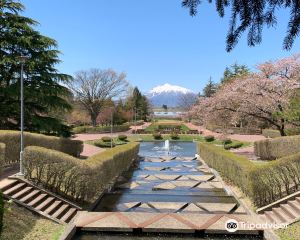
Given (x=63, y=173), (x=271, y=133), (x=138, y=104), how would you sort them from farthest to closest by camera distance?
(x=138, y=104) < (x=271, y=133) < (x=63, y=173)

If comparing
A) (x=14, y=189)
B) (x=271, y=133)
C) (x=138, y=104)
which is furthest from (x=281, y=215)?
(x=138, y=104)

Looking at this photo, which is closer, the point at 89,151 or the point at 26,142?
the point at 26,142

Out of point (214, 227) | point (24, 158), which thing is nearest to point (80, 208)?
point (24, 158)

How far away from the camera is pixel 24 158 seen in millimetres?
15297

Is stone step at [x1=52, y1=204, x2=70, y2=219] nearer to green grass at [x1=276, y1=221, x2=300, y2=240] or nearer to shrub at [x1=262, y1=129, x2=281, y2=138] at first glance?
green grass at [x1=276, y1=221, x2=300, y2=240]

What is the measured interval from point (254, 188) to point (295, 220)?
267 cm

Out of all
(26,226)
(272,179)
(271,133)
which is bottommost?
(26,226)

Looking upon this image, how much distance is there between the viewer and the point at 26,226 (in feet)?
38.6

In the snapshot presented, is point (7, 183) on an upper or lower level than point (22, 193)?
upper

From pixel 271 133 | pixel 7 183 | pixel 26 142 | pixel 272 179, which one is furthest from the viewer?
pixel 271 133

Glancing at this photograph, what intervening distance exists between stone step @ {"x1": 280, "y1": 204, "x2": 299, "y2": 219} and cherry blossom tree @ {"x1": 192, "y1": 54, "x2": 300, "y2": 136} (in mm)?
14713

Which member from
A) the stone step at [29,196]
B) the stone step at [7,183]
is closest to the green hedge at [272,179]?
the stone step at [29,196]

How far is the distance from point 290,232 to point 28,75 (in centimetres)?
2212

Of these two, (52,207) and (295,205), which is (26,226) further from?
(295,205)
